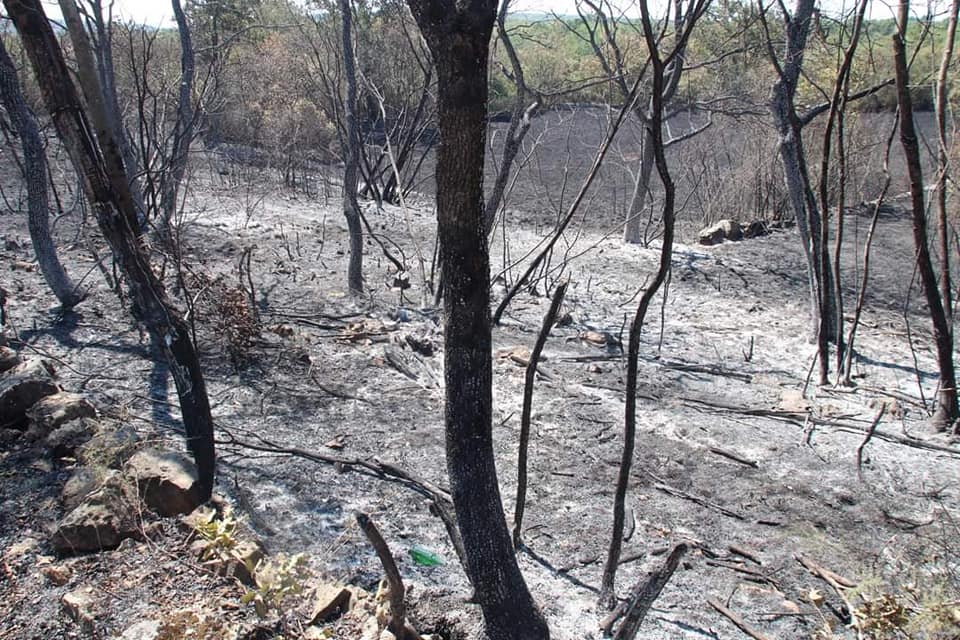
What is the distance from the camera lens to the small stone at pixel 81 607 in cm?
224

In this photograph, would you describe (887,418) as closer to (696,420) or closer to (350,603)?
(696,420)

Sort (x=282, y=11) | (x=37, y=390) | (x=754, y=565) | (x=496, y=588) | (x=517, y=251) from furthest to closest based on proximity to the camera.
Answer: (x=282, y=11), (x=517, y=251), (x=37, y=390), (x=754, y=565), (x=496, y=588)

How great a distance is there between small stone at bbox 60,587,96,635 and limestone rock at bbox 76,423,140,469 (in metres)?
→ 0.65

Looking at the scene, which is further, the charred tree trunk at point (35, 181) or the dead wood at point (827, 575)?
the charred tree trunk at point (35, 181)

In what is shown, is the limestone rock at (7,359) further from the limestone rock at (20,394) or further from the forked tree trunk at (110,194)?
the forked tree trunk at (110,194)

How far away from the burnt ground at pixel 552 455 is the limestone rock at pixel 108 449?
193 mm

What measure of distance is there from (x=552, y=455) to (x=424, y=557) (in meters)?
1.20

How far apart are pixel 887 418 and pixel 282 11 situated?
16337 millimetres

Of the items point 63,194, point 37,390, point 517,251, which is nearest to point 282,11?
point 63,194

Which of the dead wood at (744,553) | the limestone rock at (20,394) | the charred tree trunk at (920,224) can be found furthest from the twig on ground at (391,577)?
the charred tree trunk at (920,224)

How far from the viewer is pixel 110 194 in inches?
108

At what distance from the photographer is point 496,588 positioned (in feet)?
7.39

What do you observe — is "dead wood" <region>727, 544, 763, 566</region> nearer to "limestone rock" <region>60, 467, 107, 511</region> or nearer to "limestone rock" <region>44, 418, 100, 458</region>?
"limestone rock" <region>60, 467, 107, 511</region>

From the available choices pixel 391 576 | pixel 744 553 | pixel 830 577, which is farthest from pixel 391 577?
pixel 830 577
